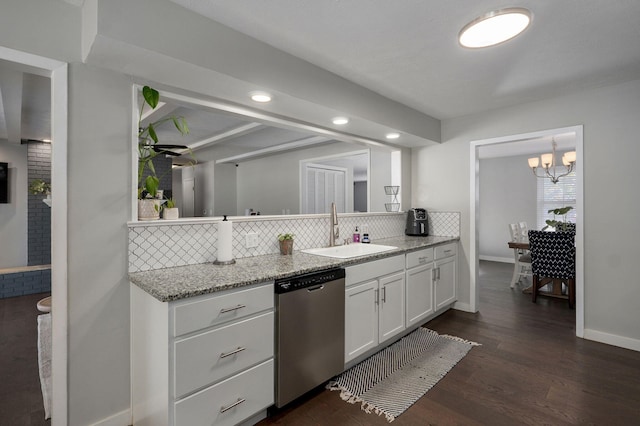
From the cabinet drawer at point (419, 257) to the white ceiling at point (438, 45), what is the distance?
1482 mm

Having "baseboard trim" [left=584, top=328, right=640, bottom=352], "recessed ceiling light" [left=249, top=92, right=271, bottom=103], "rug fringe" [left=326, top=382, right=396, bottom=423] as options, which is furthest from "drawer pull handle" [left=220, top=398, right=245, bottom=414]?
"baseboard trim" [left=584, top=328, right=640, bottom=352]

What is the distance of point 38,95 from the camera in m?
3.09

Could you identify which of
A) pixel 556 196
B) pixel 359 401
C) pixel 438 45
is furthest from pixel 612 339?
pixel 556 196

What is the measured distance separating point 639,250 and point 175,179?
6.06 m

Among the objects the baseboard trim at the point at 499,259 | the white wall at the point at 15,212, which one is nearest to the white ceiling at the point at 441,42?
the baseboard trim at the point at 499,259

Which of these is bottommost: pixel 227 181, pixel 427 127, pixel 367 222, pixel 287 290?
pixel 287 290

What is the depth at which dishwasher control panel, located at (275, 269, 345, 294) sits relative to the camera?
5.86 ft

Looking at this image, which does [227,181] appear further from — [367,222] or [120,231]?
[120,231]

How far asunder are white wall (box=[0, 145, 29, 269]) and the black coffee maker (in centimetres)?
600

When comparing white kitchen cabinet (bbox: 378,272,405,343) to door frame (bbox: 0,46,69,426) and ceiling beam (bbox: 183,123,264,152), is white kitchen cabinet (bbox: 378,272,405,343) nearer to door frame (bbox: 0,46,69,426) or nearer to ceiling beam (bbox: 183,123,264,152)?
door frame (bbox: 0,46,69,426)

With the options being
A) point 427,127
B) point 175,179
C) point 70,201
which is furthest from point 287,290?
point 175,179

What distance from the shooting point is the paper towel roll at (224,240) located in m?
2.06

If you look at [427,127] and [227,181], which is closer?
[427,127]

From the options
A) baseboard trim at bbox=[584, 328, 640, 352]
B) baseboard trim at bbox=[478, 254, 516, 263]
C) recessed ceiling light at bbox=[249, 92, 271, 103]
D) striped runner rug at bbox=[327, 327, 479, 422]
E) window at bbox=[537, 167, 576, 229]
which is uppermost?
recessed ceiling light at bbox=[249, 92, 271, 103]
